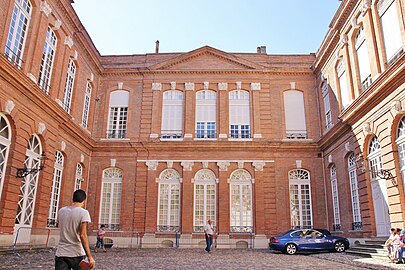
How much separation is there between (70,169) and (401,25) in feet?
47.5

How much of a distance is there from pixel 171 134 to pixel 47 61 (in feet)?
24.2

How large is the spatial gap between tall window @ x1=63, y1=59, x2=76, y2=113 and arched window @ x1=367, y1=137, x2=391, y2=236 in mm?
13241

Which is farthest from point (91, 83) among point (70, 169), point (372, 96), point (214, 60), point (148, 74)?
point (372, 96)

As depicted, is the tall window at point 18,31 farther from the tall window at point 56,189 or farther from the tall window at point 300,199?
the tall window at point 300,199

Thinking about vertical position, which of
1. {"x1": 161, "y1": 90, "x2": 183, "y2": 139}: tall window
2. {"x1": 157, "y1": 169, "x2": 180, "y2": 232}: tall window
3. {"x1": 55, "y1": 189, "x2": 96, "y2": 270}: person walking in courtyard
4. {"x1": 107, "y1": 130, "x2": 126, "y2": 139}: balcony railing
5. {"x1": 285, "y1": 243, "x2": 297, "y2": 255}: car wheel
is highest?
{"x1": 161, "y1": 90, "x2": 183, "y2": 139}: tall window

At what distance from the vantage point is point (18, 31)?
12242mm

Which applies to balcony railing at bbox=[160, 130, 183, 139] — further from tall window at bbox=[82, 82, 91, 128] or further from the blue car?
the blue car

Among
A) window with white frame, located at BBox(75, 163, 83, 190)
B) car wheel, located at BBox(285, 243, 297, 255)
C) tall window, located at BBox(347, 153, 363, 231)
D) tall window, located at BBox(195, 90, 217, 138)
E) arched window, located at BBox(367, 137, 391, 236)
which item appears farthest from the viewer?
tall window, located at BBox(195, 90, 217, 138)

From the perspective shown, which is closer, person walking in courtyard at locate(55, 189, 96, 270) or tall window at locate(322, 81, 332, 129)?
person walking in courtyard at locate(55, 189, 96, 270)

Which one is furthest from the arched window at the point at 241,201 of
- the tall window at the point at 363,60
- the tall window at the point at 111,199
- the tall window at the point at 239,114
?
the tall window at the point at 363,60

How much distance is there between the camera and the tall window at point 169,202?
17.7m

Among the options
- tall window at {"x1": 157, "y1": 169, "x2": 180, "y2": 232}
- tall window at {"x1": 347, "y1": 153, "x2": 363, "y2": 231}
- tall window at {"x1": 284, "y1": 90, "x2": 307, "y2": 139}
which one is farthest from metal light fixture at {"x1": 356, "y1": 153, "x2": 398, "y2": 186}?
tall window at {"x1": 157, "y1": 169, "x2": 180, "y2": 232}

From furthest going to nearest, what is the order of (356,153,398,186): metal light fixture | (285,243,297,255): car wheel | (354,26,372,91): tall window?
(285,243,297,255): car wheel → (354,26,372,91): tall window → (356,153,398,186): metal light fixture

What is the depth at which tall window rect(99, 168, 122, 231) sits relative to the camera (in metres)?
18.0
